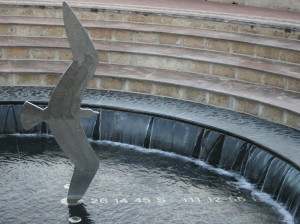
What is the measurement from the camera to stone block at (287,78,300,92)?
37.4ft

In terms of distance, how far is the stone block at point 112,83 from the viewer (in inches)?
478

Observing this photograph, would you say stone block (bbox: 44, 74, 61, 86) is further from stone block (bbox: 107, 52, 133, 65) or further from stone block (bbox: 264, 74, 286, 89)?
stone block (bbox: 264, 74, 286, 89)

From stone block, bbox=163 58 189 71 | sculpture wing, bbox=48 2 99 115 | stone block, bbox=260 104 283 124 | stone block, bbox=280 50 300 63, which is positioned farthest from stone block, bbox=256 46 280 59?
sculpture wing, bbox=48 2 99 115

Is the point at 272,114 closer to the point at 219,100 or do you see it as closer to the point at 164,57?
the point at 219,100

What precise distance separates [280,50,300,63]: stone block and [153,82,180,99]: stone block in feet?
6.52

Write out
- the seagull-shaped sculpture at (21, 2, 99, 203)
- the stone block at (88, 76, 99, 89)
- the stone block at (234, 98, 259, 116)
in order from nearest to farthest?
the seagull-shaped sculpture at (21, 2, 99, 203)
the stone block at (234, 98, 259, 116)
the stone block at (88, 76, 99, 89)

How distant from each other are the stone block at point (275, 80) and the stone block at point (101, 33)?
130 inches

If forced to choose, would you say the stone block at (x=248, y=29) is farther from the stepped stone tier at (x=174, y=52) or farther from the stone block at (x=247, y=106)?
the stone block at (x=247, y=106)

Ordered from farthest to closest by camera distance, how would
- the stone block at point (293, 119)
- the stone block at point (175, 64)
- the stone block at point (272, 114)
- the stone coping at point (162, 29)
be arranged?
the stone coping at point (162, 29) < the stone block at point (175, 64) < the stone block at point (272, 114) < the stone block at point (293, 119)

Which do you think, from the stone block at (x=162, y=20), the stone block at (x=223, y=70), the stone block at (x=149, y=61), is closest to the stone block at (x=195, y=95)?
the stone block at (x=223, y=70)

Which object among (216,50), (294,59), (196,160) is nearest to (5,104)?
(196,160)

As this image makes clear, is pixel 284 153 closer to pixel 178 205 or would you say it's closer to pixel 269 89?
pixel 178 205

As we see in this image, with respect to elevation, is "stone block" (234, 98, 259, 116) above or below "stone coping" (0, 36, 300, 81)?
below

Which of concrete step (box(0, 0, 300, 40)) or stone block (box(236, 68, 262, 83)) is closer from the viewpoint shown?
stone block (box(236, 68, 262, 83))
